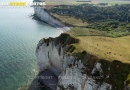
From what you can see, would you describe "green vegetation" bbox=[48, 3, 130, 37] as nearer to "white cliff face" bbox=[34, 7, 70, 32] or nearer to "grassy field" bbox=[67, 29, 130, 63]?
"white cliff face" bbox=[34, 7, 70, 32]

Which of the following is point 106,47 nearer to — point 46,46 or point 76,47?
point 76,47

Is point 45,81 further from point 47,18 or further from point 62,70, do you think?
point 47,18

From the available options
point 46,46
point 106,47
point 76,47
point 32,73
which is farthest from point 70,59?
point 32,73

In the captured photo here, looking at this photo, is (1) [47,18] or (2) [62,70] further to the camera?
(1) [47,18]

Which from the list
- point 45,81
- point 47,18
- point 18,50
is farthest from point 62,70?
point 47,18

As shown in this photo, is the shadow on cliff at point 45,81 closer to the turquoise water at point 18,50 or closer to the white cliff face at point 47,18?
the turquoise water at point 18,50

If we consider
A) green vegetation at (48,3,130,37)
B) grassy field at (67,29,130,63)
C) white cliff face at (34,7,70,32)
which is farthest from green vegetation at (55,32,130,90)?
white cliff face at (34,7,70,32)
